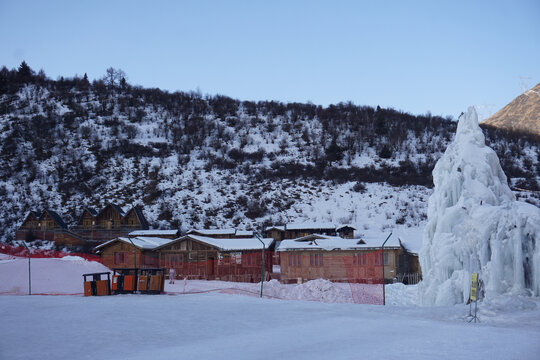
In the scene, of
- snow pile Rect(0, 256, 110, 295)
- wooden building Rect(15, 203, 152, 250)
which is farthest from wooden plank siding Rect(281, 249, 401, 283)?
wooden building Rect(15, 203, 152, 250)

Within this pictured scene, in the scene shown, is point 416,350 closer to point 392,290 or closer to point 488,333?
point 488,333

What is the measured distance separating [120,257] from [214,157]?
50.5 meters

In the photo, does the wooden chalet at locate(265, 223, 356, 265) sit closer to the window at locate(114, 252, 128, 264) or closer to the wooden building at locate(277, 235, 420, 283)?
the wooden building at locate(277, 235, 420, 283)

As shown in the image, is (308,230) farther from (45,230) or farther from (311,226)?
(45,230)

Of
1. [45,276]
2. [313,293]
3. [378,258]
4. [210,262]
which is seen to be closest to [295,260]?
[378,258]

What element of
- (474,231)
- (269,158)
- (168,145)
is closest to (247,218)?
(269,158)

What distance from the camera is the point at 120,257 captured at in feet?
132

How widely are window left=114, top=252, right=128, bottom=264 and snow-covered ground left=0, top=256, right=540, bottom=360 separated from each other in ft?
70.4

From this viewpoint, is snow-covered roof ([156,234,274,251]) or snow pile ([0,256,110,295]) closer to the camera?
snow pile ([0,256,110,295])

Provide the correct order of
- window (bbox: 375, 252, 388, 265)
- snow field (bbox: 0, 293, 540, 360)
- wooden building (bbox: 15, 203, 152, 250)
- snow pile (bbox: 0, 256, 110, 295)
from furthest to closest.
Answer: wooden building (bbox: 15, 203, 152, 250)
window (bbox: 375, 252, 388, 265)
snow pile (bbox: 0, 256, 110, 295)
snow field (bbox: 0, 293, 540, 360)

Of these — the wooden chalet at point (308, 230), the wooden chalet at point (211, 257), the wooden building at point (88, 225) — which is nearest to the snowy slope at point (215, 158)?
the wooden building at point (88, 225)

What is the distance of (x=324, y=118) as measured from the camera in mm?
111438

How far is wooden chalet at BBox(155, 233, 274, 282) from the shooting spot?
1403 inches

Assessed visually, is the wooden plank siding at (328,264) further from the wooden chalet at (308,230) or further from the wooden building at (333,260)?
the wooden chalet at (308,230)
